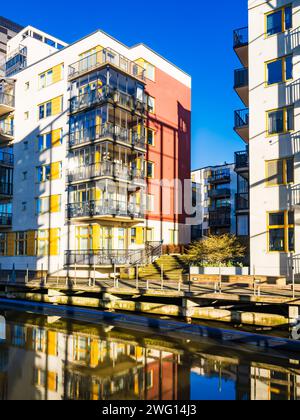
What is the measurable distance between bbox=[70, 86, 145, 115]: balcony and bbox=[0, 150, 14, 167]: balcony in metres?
9.70

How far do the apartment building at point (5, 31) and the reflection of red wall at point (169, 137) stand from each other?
53.0m

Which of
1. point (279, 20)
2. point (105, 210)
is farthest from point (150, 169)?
point (279, 20)

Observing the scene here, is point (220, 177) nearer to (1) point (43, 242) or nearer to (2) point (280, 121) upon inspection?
(1) point (43, 242)

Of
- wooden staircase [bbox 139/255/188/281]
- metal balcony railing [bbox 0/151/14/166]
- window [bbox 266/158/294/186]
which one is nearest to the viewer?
window [bbox 266/158/294/186]

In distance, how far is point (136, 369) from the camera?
10.7 metres

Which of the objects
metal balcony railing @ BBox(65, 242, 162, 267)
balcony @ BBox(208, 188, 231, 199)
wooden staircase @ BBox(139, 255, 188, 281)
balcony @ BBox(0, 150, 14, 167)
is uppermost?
balcony @ BBox(0, 150, 14, 167)

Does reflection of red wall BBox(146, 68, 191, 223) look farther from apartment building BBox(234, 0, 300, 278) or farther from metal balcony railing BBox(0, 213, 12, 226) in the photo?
metal balcony railing BBox(0, 213, 12, 226)

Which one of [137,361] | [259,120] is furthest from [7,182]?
[137,361]

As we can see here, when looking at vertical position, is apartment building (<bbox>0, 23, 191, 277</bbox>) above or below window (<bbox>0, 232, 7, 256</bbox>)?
above

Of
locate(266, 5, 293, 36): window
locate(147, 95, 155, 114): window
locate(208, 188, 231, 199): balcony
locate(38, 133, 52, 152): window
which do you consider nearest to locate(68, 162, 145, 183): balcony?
locate(38, 133, 52, 152): window

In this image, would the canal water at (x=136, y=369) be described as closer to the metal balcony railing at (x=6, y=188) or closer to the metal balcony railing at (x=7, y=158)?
the metal balcony railing at (x=6, y=188)

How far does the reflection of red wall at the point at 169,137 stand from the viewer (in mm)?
36031

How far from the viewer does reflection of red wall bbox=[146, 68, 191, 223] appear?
36.0 meters
